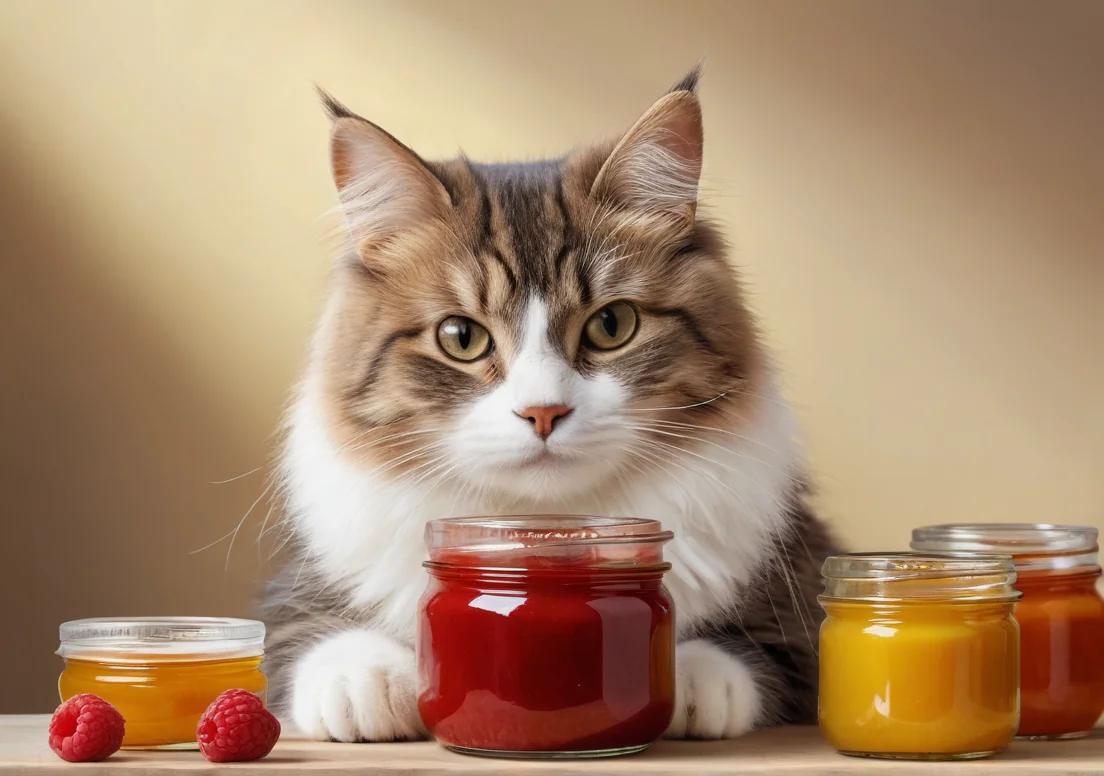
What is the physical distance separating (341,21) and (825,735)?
143cm

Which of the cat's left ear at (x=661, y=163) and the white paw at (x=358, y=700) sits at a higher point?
the cat's left ear at (x=661, y=163)

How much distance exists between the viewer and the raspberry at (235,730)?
3.49 ft

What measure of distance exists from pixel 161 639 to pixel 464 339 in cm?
44

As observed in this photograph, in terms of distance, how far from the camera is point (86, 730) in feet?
3.48

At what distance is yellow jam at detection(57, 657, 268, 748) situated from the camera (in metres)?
1.15

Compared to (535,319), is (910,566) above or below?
below

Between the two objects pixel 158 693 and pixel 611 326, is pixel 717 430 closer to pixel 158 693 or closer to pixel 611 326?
pixel 611 326

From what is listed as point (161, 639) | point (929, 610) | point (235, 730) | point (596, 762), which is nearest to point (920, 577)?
point (929, 610)

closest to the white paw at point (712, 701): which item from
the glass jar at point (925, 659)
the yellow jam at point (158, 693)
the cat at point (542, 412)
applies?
the cat at point (542, 412)

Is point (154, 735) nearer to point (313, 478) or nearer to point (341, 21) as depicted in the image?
point (313, 478)

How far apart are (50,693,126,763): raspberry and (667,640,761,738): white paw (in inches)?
20.8

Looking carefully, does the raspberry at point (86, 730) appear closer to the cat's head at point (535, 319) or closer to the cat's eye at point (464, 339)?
the cat's head at point (535, 319)

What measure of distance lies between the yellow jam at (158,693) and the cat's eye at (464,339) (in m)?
0.40

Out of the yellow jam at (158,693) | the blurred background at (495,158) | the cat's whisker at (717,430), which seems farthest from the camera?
the blurred background at (495,158)
